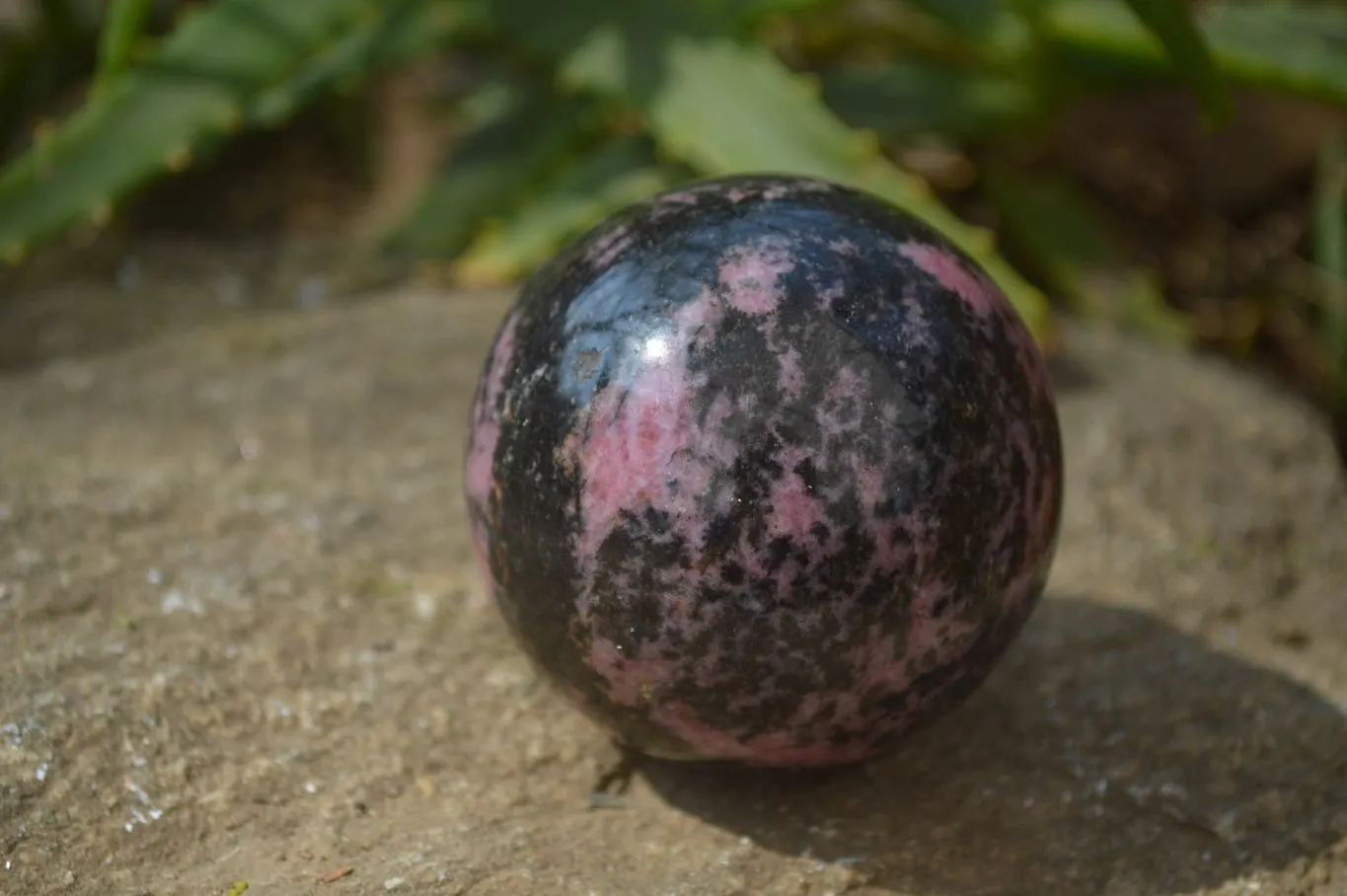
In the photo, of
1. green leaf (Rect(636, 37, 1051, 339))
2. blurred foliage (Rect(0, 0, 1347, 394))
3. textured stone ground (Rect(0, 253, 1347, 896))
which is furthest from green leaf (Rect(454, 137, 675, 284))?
textured stone ground (Rect(0, 253, 1347, 896))

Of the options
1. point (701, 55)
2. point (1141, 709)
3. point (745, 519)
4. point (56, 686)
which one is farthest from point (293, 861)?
point (701, 55)

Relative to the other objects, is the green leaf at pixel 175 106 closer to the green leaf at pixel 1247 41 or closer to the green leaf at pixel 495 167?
the green leaf at pixel 495 167

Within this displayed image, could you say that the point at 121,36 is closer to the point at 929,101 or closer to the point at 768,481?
the point at 929,101

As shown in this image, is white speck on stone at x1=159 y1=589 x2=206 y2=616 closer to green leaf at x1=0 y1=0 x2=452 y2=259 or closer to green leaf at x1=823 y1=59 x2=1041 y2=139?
green leaf at x1=0 y1=0 x2=452 y2=259

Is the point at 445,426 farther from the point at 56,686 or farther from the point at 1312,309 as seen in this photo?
the point at 1312,309

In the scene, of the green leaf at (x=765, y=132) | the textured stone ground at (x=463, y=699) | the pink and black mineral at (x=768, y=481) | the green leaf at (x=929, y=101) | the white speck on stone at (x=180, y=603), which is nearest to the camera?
the pink and black mineral at (x=768, y=481)

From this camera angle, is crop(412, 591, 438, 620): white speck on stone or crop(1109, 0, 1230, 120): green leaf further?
crop(1109, 0, 1230, 120): green leaf

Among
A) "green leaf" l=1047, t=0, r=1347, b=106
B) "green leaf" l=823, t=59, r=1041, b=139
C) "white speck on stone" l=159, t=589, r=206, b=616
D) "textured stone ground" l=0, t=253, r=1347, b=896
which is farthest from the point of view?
"green leaf" l=823, t=59, r=1041, b=139

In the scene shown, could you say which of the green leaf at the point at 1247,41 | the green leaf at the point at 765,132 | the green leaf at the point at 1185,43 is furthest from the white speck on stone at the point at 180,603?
the green leaf at the point at 1247,41
